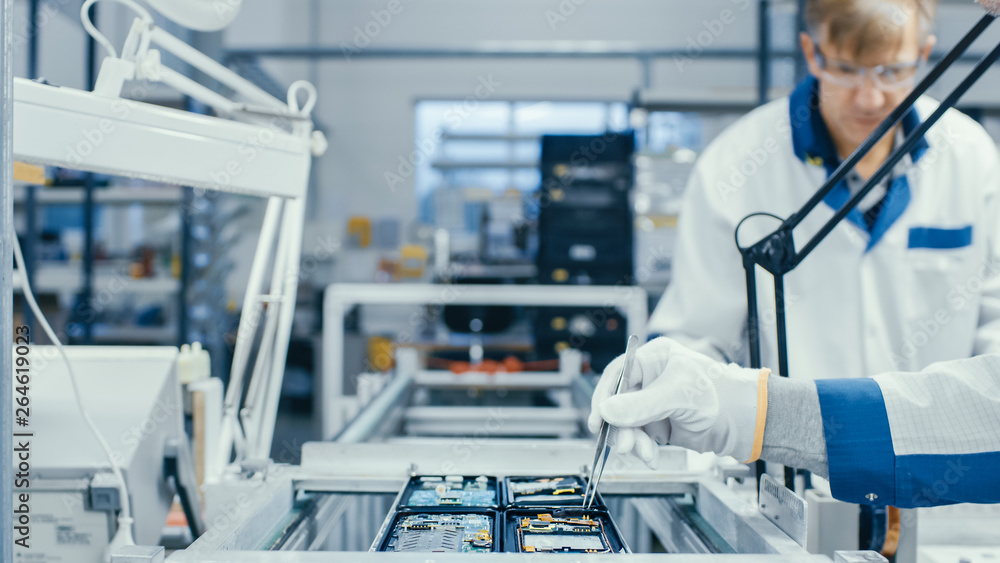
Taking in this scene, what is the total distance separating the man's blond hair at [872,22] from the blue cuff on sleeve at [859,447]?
681mm

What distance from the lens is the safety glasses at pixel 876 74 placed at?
1.09m

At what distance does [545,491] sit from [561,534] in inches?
5.0

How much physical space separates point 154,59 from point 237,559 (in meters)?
0.56

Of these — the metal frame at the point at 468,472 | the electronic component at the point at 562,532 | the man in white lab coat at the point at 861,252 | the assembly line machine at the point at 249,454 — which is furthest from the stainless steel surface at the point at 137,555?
the man in white lab coat at the point at 861,252

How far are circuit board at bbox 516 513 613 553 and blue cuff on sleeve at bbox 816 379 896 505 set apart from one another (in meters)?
0.22

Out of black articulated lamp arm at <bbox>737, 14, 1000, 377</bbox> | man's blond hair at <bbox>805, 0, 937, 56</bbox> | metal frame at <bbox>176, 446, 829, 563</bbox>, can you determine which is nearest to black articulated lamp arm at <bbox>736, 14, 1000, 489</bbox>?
black articulated lamp arm at <bbox>737, 14, 1000, 377</bbox>

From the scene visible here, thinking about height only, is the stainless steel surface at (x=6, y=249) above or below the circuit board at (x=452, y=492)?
above

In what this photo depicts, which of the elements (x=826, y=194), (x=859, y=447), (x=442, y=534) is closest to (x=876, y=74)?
(x=826, y=194)

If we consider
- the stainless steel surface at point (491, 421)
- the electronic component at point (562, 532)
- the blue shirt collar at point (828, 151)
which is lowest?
the stainless steel surface at point (491, 421)

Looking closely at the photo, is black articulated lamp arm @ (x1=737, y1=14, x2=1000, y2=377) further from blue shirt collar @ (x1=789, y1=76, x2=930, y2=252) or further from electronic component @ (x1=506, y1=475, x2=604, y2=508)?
blue shirt collar @ (x1=789, y1=76, x2=930, y2=252)

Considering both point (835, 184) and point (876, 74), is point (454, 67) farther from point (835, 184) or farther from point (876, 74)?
point (835, 184)

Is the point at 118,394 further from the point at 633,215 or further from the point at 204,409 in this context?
the point at 633,215

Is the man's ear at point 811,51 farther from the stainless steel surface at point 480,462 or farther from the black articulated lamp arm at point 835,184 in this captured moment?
the stainless steel surface at point 480,462

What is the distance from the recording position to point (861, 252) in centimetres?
123
